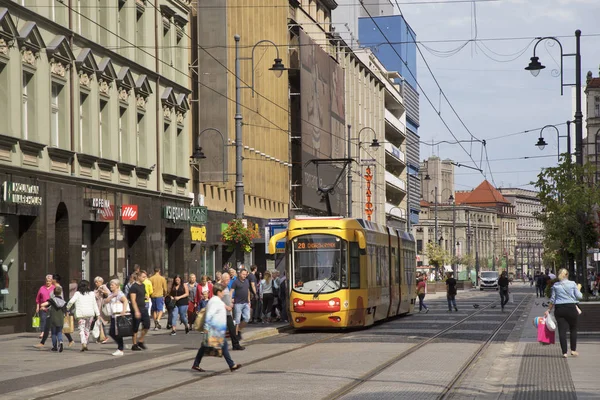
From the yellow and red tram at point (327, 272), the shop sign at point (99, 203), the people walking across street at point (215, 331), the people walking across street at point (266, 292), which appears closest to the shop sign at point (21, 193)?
the shop sign at point (99, 203)

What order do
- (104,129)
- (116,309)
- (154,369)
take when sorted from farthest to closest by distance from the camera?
(104,129) → (116,309) → (154,369)

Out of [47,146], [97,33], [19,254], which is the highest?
[97,33]

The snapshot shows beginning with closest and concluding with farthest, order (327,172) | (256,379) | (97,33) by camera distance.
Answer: (256,379)
(97,33)
(327,172)

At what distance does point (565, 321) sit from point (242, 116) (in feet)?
105

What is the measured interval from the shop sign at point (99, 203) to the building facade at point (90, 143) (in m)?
0.07

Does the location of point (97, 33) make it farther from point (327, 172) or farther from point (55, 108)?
point (327, 172)

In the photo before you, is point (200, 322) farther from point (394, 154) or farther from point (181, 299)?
point (394, 154)

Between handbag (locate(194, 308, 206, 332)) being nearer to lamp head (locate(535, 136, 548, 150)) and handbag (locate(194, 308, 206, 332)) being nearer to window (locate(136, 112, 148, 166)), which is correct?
window (locate(136, 112, 148, 166))

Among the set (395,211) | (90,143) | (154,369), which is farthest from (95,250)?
(395,211)

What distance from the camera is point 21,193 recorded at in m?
29.1

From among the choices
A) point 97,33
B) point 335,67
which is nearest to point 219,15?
point 97,33

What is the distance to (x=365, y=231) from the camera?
108ft

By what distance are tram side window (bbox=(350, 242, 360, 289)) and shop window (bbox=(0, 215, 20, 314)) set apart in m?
8.44

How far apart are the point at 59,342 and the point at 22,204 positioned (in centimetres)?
588
